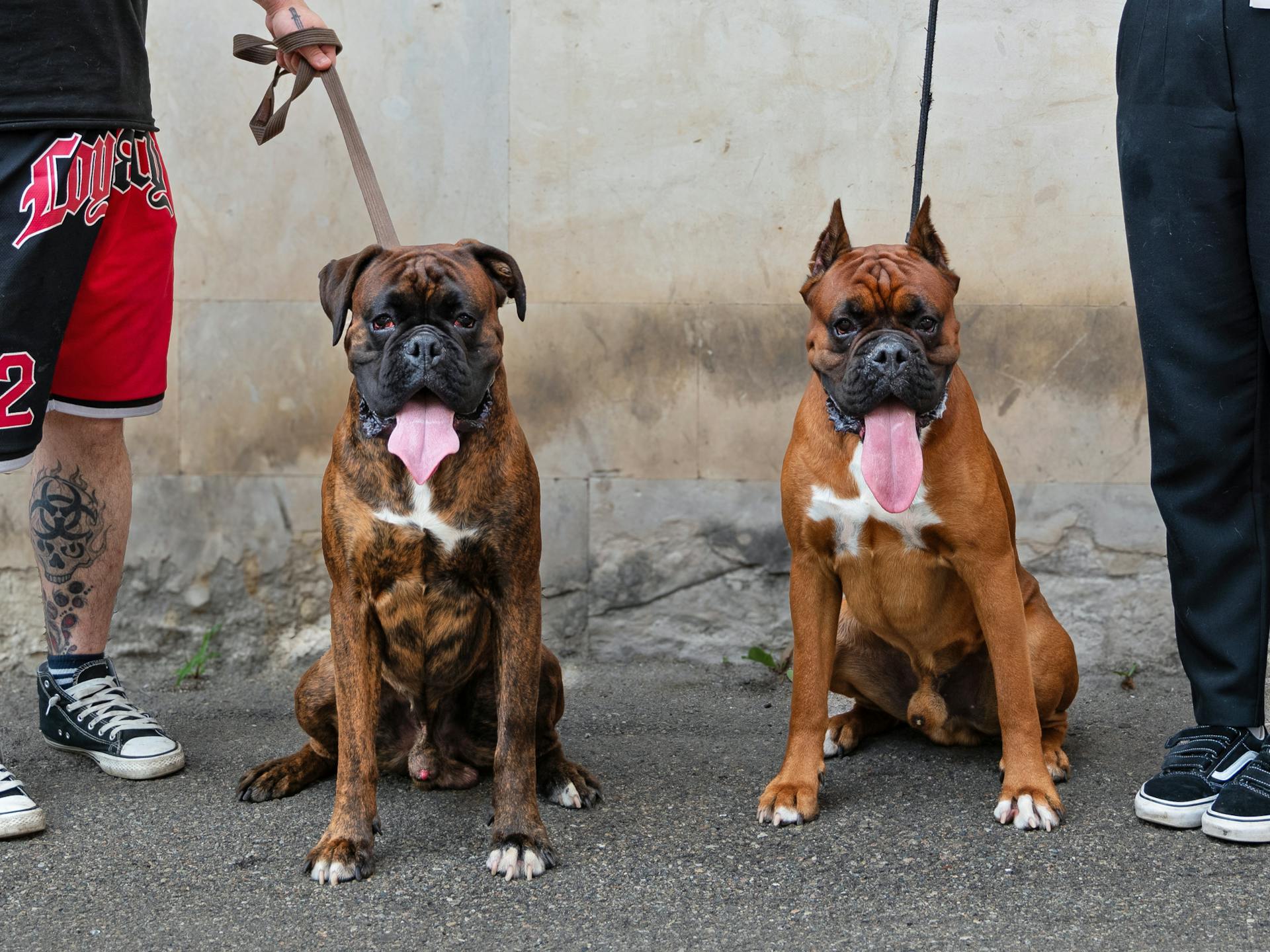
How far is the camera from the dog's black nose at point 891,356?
9.00ft

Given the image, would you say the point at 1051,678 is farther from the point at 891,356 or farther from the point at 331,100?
the point at 331,100

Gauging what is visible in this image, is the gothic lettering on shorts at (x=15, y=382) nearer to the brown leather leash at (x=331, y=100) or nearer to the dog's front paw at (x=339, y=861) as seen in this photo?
the brown leather leash at (x=331, y=100)

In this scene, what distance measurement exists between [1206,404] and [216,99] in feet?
11.0

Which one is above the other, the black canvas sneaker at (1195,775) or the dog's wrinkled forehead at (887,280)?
the dog's wrinkled forehead at (887,280)

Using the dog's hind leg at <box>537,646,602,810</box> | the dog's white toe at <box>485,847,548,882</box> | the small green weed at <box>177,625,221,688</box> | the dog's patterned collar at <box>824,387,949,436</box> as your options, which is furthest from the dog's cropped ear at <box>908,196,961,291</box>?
the small green weed at <box>177,625,221,688</box>

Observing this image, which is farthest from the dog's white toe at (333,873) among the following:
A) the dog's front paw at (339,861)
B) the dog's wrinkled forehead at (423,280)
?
the dog's wrinkled forehead at (423,280)

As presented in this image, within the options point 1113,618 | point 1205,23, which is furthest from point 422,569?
point 1113,618

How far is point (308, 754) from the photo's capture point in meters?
3.26

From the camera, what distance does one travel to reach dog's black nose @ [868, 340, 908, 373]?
2744mm

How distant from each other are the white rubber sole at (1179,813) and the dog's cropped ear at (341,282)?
223 cm

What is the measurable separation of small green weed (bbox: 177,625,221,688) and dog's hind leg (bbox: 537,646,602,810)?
1767mm

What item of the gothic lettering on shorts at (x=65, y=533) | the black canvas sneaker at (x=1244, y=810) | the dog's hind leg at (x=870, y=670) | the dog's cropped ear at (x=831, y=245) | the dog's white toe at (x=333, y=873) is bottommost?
the dog's white toe at (x=333, y=873)

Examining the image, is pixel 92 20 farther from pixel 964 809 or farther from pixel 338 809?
pixel 964 809

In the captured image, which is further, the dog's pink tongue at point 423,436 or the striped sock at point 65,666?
the striped sock at point 65,666
